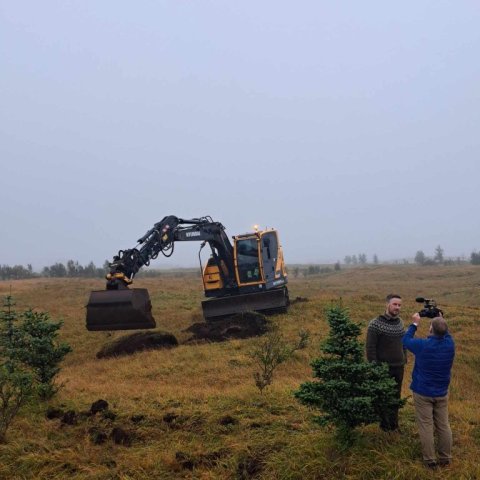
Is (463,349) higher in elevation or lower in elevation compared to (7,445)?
lower

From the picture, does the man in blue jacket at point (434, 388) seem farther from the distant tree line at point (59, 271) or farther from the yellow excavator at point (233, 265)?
the distant tree line at point (59, 271)

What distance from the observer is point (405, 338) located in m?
5.35

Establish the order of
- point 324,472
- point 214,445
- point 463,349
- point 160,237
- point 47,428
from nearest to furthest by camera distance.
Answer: point 324,472, point 214,445, point 47,428, point 463,349, point 160,237

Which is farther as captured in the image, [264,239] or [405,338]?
[264,239]

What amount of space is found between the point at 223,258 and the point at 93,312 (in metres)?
7.67

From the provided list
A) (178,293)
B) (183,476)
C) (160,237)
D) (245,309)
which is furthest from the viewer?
(178,293)

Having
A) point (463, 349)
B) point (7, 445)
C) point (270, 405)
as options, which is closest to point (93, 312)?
point (7, 445)

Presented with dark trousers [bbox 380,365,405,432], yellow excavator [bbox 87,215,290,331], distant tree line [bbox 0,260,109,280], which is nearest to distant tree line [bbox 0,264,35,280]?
distant tree line [bbox 0,260,109,280]

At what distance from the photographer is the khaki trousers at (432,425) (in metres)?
5.14

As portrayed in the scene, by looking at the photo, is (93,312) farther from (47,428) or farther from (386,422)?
(386,422)

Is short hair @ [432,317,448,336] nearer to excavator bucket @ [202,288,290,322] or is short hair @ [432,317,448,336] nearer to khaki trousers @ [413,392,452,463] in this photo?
khaki trousers @ [413,392,452,463]

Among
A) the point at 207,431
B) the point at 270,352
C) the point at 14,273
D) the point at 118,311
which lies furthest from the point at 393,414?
the point at 14,273

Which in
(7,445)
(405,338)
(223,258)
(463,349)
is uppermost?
(223,258)

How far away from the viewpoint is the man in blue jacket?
16.8 feet
